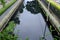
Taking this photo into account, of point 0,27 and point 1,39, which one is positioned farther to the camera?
point 0,27

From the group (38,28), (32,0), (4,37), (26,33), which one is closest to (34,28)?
(38,28)

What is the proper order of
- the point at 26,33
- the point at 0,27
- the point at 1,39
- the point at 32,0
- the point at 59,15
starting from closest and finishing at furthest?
the point at 1,39, the point at 0,27, the point at 26,33, the point at 59,15, the point at 32,0

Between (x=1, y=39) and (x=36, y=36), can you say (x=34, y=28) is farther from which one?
(x=1, y=39)

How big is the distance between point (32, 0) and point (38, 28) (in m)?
27.4

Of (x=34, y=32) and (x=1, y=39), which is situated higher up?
(x=1, y=39)

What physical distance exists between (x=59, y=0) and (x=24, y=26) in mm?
9716

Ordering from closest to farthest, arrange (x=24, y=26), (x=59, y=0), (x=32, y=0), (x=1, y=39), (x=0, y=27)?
(x=1, y=39), (x=0, y=27), (x=24, y=26), (x=59, y=0), (x=32, y=0)

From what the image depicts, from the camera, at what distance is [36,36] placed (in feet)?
54.9

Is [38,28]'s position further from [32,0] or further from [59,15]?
[32,0]

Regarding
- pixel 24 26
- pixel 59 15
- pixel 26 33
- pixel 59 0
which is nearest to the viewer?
pixel 26 33

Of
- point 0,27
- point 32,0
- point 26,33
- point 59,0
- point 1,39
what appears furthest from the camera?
point 32,0

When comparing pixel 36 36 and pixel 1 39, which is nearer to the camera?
pixel 1 39

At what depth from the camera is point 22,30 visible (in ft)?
61.1

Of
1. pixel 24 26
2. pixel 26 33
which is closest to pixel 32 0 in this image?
pixel 24 26
